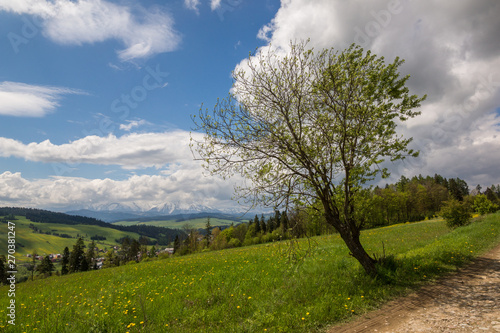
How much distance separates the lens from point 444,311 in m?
6.91

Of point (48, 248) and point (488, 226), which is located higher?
point (488, 226)

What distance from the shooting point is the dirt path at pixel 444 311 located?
6074 mm

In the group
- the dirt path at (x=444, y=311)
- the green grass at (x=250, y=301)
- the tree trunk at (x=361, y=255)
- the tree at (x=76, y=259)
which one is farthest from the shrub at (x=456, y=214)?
the tree at (x=76, y=259)

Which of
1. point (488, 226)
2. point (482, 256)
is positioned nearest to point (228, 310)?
point (482, 256)

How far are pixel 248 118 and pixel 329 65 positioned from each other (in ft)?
13.4

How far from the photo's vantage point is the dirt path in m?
6.07

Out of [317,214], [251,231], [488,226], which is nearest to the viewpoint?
[317,214]

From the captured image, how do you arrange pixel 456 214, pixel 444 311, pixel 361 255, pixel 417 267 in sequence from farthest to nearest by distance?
1. pixel 456 214
2. pixel 417 267
3. pixel 361 255
4. pixel 444 311

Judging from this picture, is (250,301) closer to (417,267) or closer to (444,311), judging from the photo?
(444,311)

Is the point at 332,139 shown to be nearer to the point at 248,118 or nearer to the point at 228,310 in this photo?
the point at 248,118

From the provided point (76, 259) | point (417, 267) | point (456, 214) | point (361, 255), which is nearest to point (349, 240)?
point (361, 255)

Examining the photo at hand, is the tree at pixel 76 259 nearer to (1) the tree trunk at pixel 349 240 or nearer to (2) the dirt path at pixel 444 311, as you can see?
(1) the tree trunk at pixel 349 240

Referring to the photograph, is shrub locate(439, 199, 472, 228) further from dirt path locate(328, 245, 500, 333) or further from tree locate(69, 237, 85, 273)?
tree locate(69, 237, 85, 273)

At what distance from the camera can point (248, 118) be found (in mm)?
9414
